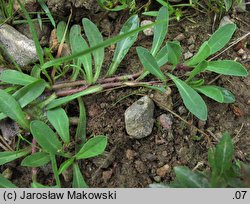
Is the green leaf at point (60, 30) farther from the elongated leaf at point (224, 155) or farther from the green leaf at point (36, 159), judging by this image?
the elongated leaf at point (224, 155)

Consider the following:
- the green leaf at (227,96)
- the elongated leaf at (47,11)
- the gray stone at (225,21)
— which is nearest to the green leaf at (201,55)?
the green leaf at (227,96)

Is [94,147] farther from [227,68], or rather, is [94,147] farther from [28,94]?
[227,68]

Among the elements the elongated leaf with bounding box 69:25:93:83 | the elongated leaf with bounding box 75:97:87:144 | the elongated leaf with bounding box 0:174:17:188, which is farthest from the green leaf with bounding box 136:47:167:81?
the elongated leaf with bounding box 0:174:17:188

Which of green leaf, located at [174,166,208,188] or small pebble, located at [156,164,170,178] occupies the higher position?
green leaf, located at [174,166,208,188]

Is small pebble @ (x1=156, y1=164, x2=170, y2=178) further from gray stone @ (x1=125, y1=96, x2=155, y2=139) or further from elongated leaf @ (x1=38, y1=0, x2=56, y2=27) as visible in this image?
elongated leaf @ (x1=38, y1=0, x2=56, y2=27)

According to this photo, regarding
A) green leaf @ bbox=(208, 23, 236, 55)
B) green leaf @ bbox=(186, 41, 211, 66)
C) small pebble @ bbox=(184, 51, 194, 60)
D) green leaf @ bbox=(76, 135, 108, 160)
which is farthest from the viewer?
small pebble @ bbox=(184, 51, 194, 60)

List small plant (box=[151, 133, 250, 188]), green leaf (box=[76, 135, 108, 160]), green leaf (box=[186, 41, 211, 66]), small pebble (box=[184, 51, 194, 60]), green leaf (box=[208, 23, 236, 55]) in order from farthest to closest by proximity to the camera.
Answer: small pebble (box=[184, 51, 194, 60]) < green leaf (box=[208, 23, 236, 55]) < green leaf (box=[186, 41, 211, 66]) < green leaf (box=[76, 135, 108, 160]) < small plant (box=[151, 133, 250, 188])
